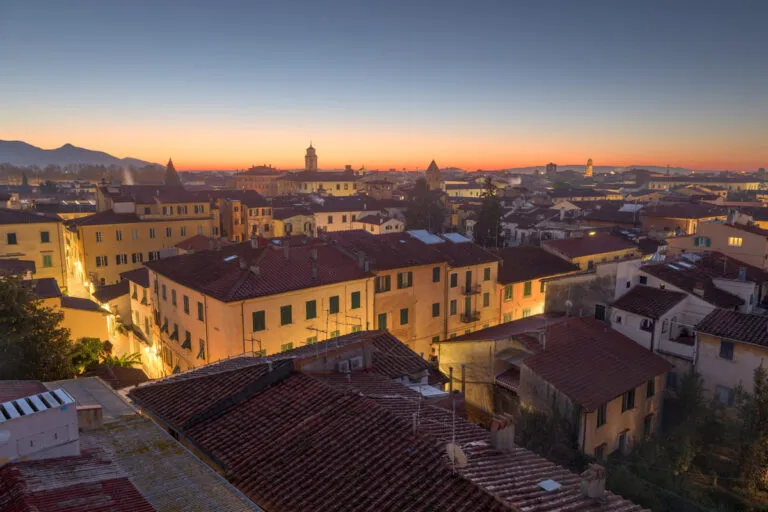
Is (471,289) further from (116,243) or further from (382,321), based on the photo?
(116,243)

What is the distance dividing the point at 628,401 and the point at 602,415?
208cm

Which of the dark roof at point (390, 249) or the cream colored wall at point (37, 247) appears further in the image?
the cream colored wall at point (37, 247)

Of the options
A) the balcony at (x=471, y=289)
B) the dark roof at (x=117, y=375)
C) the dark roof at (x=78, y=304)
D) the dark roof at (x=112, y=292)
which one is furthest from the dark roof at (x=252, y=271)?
the balcony at (x=471, y=289)

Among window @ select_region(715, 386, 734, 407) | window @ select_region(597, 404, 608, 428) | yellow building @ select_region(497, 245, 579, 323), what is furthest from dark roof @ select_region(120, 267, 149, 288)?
window @ select_region(715, 386, 734, 407)

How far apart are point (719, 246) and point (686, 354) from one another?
19.3m

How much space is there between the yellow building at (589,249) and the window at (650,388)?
18745mm

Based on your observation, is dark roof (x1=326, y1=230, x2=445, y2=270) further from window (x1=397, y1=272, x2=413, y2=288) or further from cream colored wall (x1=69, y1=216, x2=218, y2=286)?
cream colored wall (x1=69, y1=216, x2=218, y2=286)

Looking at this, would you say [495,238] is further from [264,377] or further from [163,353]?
[264,377]

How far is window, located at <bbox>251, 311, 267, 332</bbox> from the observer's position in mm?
24828

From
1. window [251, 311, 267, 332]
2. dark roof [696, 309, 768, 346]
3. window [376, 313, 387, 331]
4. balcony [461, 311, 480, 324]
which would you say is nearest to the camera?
dark roof [696, 309, 768, 346]

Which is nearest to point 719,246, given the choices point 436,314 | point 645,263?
point 645,263

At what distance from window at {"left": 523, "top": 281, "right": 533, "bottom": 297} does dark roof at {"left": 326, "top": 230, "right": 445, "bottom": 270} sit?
8026mm

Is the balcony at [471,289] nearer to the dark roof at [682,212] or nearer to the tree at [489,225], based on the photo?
the tree at [489,225]

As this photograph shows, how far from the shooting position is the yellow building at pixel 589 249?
4153 centimetres
